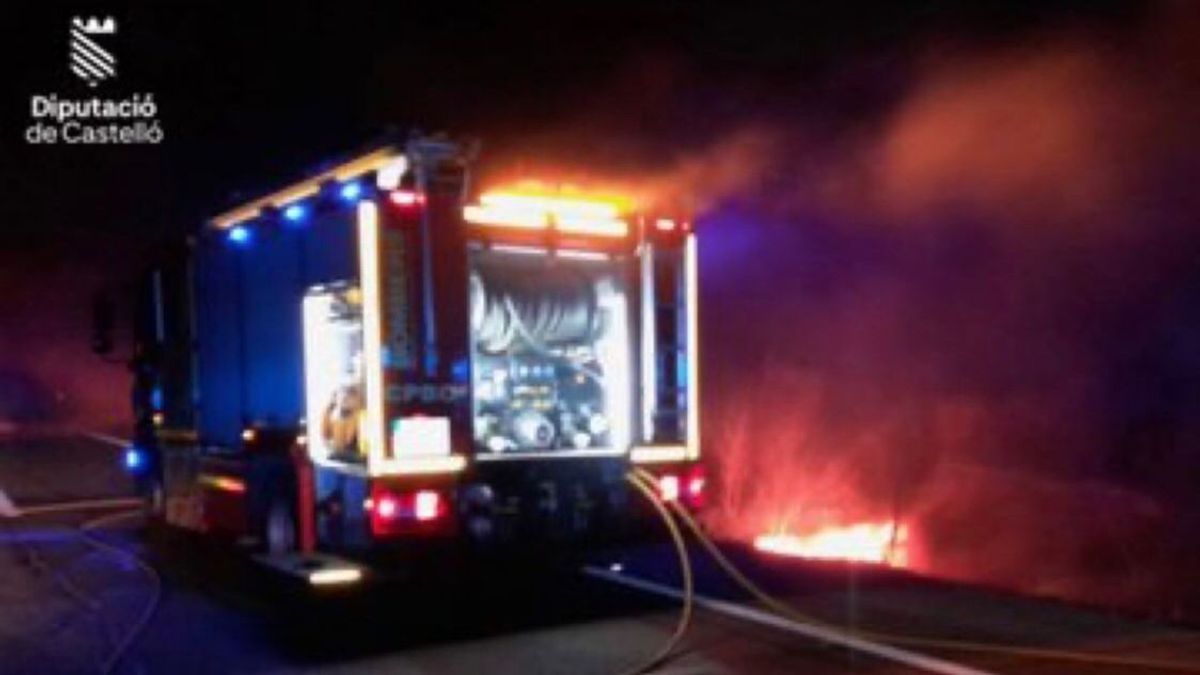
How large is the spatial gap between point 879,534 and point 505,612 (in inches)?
873

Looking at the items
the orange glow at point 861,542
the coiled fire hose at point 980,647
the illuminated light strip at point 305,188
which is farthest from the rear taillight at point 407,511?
the orange glow at point 861,542

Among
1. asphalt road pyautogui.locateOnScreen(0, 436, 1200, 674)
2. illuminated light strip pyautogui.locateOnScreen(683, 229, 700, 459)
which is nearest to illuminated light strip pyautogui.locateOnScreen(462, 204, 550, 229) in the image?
illuminated light strip pyautogui.locateOnScreen(683, 229, 700, 459)

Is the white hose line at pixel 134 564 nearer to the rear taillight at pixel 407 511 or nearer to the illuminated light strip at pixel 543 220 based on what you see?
the rear taillight at pixel 407 511

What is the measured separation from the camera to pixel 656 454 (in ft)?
29.5

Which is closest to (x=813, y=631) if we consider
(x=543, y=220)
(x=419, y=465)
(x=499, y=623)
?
(x=499, y=623)

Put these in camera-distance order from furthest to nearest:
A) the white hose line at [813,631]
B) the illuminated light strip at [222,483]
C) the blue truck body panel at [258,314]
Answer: the illuminated light strip at [222,483] < the blue truck body panel at [258,314] < the white hose line at [813,631]

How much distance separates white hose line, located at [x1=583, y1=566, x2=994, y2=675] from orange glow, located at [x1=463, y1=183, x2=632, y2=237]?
8.24 feet

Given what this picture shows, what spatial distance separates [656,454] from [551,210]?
74.6 inches

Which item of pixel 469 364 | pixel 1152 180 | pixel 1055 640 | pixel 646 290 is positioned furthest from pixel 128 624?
pixel 1152 180

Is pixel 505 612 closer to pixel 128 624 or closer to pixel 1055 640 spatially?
pixel 128 624

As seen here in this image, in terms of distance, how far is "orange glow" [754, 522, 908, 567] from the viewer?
20.5 metres

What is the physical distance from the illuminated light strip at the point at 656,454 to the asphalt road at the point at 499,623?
0.82m

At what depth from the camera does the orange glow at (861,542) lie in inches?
807

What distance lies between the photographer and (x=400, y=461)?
24.9ft
